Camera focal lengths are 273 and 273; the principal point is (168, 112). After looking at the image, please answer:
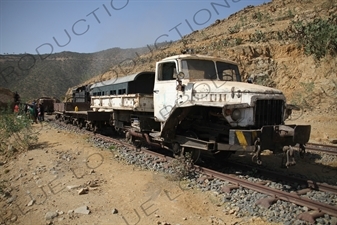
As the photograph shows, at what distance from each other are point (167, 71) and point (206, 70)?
110cm

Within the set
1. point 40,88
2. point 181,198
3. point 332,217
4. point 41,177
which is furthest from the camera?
point 40,88

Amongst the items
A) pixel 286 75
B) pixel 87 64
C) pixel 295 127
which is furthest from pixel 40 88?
pixel 295 127

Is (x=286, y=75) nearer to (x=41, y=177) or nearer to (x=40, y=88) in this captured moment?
(x=41, y=177)

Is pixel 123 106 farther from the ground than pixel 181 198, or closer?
farther from the ground

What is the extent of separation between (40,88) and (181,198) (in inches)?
2097

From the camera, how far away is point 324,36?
17.6 m

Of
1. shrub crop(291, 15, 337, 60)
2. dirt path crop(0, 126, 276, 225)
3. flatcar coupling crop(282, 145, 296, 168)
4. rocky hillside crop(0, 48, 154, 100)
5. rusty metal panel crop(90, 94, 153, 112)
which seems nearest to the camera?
dirt path crop(0, 126, 276, 225)

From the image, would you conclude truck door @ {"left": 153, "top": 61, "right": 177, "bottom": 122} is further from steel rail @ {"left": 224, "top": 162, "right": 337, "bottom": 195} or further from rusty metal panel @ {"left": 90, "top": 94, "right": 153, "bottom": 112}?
steel rail @ {"left": 224, "top": 162, "right": 337, "bottom": 195}

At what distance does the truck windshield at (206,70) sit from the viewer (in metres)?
7.05

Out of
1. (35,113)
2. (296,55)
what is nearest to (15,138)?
(35,113)

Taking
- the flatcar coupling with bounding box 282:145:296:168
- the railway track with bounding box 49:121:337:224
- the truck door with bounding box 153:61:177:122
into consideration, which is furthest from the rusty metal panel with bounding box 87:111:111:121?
the flatcar coupling with bounding box 282:145:296:168

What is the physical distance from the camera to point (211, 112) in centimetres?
676

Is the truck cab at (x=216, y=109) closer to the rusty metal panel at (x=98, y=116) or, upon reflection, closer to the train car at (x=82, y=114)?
the rusty metal panel at (x=98, y=116)

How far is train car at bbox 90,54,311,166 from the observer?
5.68 m
